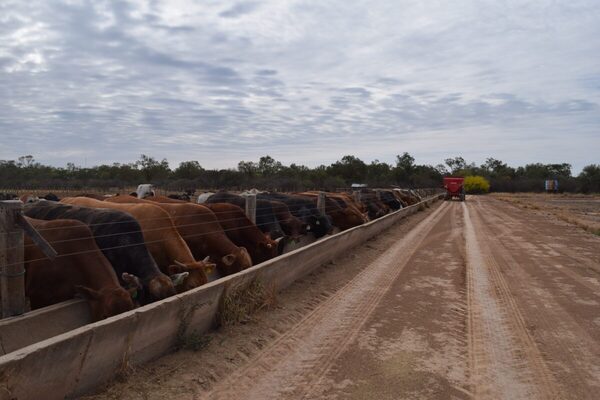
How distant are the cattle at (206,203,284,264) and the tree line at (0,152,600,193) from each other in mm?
23594

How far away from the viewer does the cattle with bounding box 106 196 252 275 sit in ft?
25.2

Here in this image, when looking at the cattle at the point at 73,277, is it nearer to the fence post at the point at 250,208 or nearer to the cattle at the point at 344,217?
the fence post at the point at 250,208

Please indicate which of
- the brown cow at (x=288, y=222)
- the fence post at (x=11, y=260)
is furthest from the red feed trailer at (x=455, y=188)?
the fence post at (x=11, y=260)

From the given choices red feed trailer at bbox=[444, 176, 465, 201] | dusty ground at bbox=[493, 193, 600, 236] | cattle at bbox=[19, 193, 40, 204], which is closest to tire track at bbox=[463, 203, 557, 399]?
cattle at bbox=[19, 193, 40, 204]

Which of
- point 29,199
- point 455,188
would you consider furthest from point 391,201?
point 455,188

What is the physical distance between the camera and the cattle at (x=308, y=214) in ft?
43.4

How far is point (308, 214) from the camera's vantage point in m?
14.2

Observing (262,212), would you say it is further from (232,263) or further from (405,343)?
(405,343)

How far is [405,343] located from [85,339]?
3564 millimetres

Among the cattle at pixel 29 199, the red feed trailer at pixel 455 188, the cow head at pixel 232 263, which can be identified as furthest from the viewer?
the red feed trailer at pixel 455 188

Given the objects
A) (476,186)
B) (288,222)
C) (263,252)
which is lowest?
(263,252)

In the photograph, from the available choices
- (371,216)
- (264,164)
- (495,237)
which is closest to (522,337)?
(495,237)

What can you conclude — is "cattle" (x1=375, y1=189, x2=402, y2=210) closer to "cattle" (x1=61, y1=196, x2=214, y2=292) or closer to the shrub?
"cattle" (x1=61, y1=196, x2=214, y2=292)

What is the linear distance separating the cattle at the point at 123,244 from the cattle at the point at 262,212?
4.53 m
